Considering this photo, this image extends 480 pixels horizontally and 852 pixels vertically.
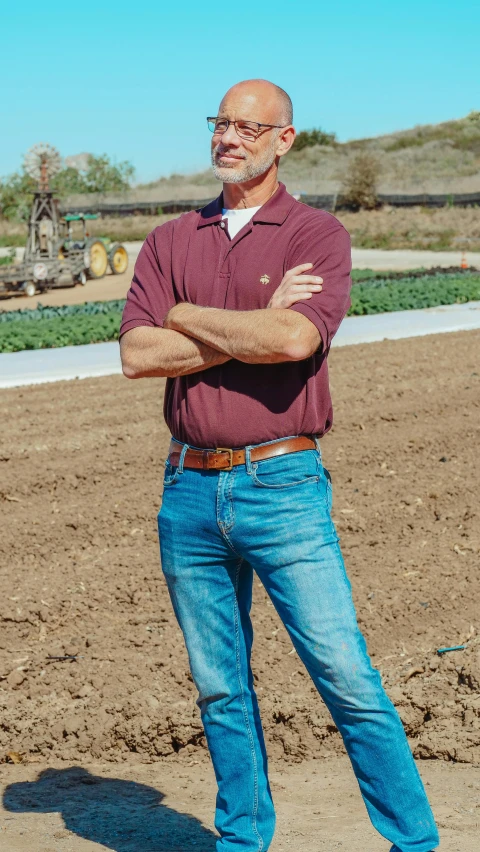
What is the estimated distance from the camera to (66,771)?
399cm

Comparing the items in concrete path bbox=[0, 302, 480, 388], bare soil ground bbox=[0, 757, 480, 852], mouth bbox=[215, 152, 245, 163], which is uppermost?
mouth bbox=[215, 152, 245, 163]

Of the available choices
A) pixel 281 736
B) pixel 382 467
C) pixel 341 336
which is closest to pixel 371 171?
pixel 341 336

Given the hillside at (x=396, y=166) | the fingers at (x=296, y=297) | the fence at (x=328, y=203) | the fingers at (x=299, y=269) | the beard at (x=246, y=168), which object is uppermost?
the hillside at (x=396, y=166)

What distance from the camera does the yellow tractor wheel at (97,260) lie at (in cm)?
2619

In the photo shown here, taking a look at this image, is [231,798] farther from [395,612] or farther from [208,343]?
[395,612]

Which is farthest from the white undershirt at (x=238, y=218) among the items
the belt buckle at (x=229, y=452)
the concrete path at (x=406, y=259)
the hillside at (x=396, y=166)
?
the hillside at (x=396, y=166)

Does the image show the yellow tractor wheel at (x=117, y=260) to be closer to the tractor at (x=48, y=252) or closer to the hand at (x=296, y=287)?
the tractor at (x=48, y=252)

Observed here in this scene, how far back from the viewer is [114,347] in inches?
514

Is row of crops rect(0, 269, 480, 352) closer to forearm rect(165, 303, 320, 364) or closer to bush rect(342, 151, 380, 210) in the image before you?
forearm rect(165, 303, 320, 364)

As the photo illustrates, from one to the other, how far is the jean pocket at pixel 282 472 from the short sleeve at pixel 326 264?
1.01ft

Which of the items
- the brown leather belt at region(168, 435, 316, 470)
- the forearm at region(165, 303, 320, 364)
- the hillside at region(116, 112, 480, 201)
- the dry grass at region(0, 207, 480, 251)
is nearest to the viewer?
the forearm at region(165, 303, 320, 364)

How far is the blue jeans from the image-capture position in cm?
265

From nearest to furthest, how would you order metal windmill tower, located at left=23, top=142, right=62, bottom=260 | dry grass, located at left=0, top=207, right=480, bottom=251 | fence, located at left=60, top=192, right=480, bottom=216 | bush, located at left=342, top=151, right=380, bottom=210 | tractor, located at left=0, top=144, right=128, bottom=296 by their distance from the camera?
tractor, located at left=0, top=144, right=128, bottom=296 < metal windmill tower, located at left=23, top=142, right=62, bottom=260 < dry grass, located at left=0, top=207, right=480, bottom=251 < fence, located at left=60, top=192, right=480, bottom=216 < bush, located at left=342, top=151, right=380, bottom=210

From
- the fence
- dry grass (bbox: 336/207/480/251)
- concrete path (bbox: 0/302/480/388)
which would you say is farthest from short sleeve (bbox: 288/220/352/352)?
the fence
